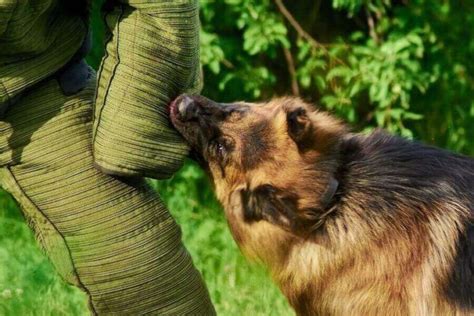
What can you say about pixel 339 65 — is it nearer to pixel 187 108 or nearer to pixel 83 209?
pixel 187 108

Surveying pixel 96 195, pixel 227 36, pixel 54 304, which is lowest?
pixel 54 304

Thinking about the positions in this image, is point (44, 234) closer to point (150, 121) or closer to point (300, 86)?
point (150, 121)

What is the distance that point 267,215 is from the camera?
13.6 feet

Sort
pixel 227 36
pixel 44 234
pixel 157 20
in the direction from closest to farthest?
pixel 157 20 → pixel 44 234 → pixel 227 36

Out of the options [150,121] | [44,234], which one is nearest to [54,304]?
[44,234]

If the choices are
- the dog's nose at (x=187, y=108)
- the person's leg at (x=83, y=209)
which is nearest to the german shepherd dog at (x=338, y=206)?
the dog's nose at (x=187, y=108)

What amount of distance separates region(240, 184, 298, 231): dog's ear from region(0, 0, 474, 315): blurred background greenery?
8.38 feet

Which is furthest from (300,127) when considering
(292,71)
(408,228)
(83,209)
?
(292,71)

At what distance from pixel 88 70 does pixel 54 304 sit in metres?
1.74

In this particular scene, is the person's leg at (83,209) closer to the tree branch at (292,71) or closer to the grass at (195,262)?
the grass at (195,262)

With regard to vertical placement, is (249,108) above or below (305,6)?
above

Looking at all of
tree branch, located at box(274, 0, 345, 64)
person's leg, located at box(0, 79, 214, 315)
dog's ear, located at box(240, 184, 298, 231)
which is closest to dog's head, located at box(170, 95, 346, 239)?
dog's ear, located at box(240, 184, 298, 231)

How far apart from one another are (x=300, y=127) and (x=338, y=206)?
32 centimetres

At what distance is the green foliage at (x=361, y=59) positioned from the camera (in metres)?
7.36
